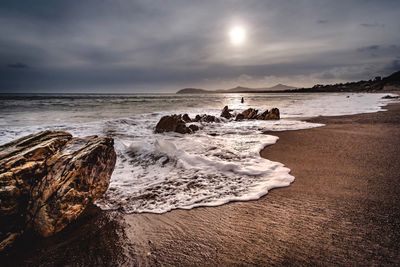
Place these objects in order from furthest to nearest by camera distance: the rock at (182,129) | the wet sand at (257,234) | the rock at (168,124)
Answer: the rock at (168,124)
the rock at (182,129)
the wet sand at (257,234)

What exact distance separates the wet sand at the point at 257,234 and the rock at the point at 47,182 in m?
0.18

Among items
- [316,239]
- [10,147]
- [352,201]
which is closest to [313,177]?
[352,201]

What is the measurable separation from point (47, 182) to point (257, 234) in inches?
103

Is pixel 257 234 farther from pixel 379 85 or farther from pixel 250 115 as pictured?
pixel 379 85

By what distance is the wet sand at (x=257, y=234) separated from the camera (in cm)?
240

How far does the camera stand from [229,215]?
3.24m

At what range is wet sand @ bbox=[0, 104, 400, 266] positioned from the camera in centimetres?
240

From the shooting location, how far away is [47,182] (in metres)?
3.12

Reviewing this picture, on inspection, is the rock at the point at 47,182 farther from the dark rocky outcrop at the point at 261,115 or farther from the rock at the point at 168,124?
the dark rocky outcrop at the point at 261,115

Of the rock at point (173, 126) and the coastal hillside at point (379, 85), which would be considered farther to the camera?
the coastal hillside at point (379, 85)

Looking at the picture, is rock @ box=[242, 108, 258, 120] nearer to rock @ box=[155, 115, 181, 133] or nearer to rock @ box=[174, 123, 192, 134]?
rock @ box=[155, 115, 181, 133]

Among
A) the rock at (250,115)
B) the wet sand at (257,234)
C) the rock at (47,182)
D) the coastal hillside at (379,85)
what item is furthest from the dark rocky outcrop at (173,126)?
the coastal hillside at (379,85)

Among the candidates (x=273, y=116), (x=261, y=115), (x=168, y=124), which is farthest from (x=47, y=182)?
(x=261, y=115)

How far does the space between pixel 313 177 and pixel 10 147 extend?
4.87 metres
